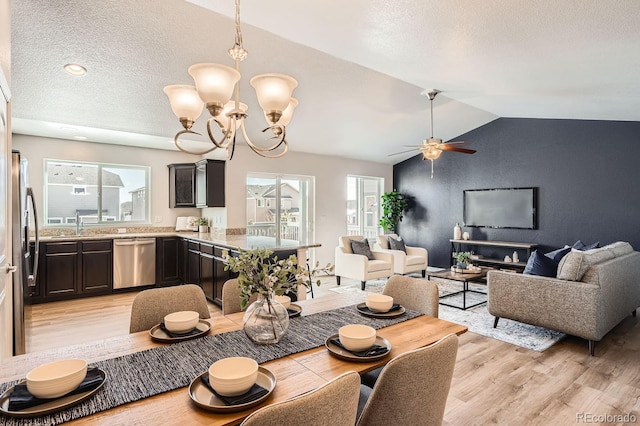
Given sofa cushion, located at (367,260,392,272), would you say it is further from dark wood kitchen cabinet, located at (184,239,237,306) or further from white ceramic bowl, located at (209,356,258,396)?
white ceramic bowl, located at (209,356,258,396)

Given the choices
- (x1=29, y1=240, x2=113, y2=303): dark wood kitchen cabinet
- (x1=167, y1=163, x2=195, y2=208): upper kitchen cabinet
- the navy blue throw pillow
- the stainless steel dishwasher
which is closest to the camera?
the navy blue throw pillow

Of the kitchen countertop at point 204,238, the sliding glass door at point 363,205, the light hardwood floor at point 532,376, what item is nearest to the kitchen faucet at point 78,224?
the kitchen countertop at point 204,238

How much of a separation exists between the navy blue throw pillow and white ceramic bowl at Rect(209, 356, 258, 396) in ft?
10.9

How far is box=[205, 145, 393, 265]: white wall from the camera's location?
582 centimetres

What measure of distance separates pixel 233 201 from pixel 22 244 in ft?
10.9

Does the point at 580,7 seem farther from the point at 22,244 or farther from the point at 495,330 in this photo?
the point at 22,244

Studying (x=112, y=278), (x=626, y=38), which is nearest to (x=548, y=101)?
(x=626, y=38)

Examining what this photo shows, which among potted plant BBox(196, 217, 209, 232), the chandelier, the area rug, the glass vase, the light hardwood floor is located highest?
the chandelier

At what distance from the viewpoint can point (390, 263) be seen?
5875 mm

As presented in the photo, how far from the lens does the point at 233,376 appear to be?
115 centimetres

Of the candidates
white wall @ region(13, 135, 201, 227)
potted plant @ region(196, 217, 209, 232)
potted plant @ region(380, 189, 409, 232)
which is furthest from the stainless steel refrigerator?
potted plant @ region(380, 189, 409, 232)

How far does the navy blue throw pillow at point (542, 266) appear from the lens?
3453 mm

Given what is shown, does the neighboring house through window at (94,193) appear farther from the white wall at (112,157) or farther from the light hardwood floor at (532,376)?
the light hardwood floor at (532,376)

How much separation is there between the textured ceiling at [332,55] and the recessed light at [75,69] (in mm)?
80
